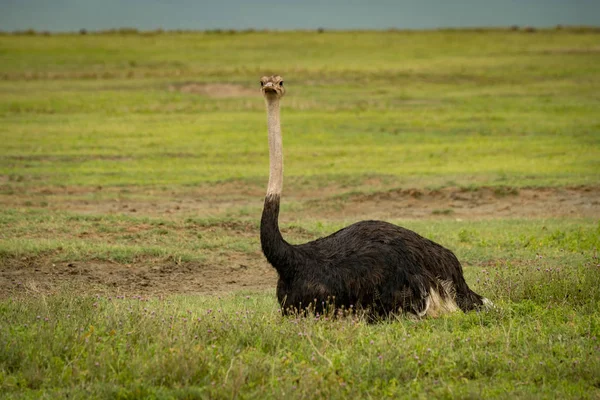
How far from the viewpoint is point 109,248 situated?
1136cm

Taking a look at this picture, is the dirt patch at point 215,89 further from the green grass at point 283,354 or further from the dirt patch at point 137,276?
the green grass at point 283,354

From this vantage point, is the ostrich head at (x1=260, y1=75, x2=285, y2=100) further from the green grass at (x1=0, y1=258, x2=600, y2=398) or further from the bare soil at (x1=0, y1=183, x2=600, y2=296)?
the bare soil at (x1=0, y1=183, x2=600, y2=296)

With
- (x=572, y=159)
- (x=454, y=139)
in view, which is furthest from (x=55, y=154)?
(x=572, y=159)

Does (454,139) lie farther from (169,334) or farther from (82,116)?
(169,334)

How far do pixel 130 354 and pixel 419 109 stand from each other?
26600 mm

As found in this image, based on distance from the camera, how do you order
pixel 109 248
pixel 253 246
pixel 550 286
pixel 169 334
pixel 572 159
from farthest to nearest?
pixel 572 159 < pixel 253 246 < pixel 109 248 < pixel 550 286 < pixel 169 334

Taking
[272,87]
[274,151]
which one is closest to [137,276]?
[274,151]

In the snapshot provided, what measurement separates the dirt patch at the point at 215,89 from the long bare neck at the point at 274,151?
92.3ft

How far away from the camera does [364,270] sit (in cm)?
744

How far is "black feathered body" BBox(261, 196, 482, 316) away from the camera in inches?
288

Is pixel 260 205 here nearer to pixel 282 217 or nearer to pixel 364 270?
pixel 282 217

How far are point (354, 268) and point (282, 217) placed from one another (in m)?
7.88

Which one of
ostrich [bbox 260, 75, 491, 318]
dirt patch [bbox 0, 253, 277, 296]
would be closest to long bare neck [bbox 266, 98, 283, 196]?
ostrich [bbox 260, 75, 491, 318]

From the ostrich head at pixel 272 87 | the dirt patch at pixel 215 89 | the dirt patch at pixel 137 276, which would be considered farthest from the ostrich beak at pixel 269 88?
the dirt patch at pixel 215 89
